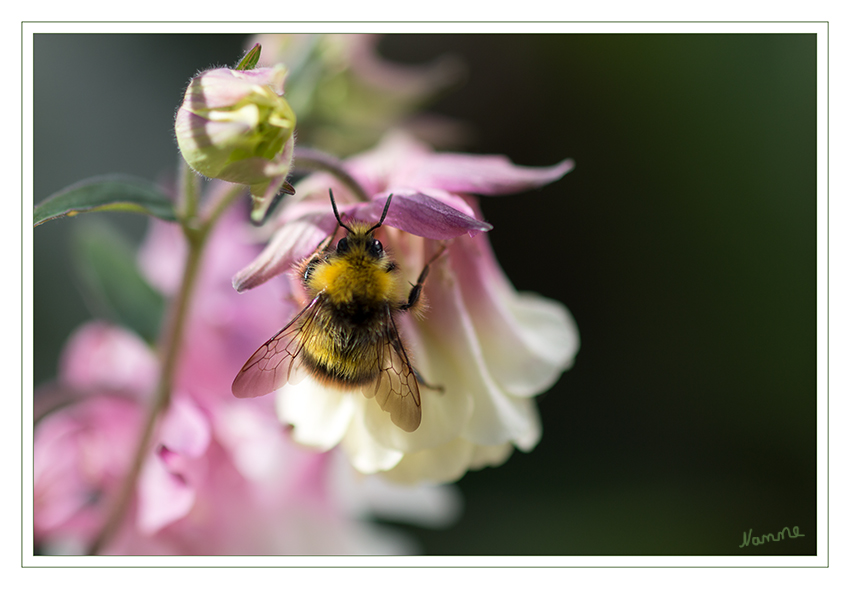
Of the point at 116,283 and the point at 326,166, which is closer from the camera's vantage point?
the point at 326,166

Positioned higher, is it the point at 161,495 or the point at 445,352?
the point at 445,352

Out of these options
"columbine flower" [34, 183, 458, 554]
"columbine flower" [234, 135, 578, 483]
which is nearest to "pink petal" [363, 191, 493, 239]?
"columbine flower" [234, 135, 578, 483]

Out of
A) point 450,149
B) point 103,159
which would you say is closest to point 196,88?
point 450,149

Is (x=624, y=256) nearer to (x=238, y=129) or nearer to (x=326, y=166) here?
(x=326, y=166)

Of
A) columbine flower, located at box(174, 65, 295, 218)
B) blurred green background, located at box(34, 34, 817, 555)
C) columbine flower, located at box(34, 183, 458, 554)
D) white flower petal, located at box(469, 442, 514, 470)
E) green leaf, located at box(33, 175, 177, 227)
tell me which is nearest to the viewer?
columbine flower, located at box(174, 65, 295, 218)

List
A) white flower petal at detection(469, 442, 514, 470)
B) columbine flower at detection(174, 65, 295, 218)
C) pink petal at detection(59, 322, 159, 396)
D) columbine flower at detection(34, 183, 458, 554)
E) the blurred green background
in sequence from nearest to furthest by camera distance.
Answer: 1. columbine flower at detection(174, 65, 295, 218)
2. white flower petal at detection(469, 442, 514, 470)
3. columbine flower at detection(34, 183, 458, 554)
4. pink petal at detection(59, 322, 159, 396)
5. the blurred green background

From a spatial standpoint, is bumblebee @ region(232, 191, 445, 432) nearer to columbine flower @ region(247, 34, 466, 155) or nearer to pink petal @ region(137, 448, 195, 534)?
pink petal @ region(137, 448, 195, 534)
